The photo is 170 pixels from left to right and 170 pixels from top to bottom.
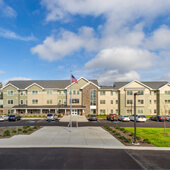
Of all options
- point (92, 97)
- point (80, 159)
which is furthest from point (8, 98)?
point (80, 159)

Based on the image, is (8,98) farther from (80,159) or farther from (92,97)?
(80,159)

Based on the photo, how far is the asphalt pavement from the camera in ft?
27.4

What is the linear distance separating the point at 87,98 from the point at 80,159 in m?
33.0

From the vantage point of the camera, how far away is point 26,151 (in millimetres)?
10758

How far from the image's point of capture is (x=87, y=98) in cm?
4219

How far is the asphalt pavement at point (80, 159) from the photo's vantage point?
8.36 metres

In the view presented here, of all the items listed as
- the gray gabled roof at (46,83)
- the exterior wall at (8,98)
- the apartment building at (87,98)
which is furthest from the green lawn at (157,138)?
the exterior wall at (8,98)

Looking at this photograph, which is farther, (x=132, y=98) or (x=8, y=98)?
(x=8, y=98)

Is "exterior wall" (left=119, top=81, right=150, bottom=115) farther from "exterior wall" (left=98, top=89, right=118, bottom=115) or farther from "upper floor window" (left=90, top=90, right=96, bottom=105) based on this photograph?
"upper floor window" (left=90, top=90, right=96, bottom=105)

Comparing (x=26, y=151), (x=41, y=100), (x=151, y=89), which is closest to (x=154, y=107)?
(x=151, y=89)

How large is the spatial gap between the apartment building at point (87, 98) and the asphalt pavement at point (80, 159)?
99.3ft

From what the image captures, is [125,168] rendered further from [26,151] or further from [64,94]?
[64,94]

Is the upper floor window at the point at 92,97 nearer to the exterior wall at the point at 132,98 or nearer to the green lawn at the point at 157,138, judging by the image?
the exterior wall at the point at 132,98

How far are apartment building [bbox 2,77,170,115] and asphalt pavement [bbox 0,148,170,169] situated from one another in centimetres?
3028
